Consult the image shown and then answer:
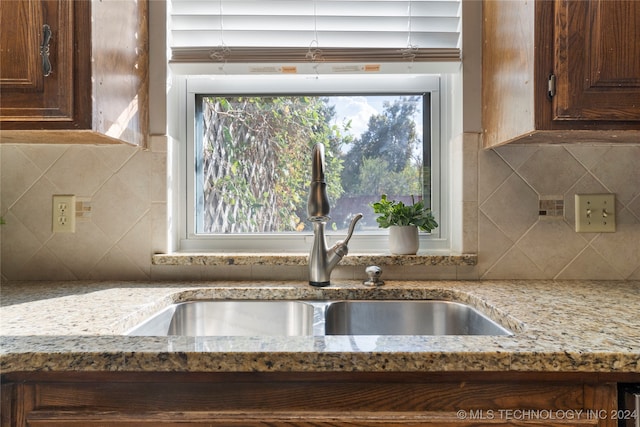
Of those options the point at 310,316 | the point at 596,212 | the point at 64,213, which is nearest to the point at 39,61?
the point at 64,213

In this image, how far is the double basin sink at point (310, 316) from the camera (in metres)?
1.10

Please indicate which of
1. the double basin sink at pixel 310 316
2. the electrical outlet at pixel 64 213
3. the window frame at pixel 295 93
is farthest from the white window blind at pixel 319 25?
the double basin sink at pixel 310 316

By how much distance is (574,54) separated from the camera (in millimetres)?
905

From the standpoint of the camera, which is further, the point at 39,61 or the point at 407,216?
the point at 407,216

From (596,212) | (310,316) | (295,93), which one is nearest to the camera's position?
(310,316)

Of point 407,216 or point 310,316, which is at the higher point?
point 407,216

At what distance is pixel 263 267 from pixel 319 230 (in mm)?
245

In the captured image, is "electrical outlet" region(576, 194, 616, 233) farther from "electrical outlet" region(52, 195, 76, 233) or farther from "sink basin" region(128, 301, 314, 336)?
"electrical outlet" region(52, 195, 76, 233)

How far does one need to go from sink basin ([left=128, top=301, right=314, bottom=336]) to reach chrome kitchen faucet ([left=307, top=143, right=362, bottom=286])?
→ 0.10 metres

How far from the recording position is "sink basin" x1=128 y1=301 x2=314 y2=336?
3.61 ft

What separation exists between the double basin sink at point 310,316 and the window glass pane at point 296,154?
37cm

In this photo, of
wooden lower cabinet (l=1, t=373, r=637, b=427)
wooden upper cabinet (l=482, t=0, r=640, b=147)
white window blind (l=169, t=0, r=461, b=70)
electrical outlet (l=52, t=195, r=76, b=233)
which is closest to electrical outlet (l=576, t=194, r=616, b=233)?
wooden upper cabinet (l=482, t=0, r=640, b=147)

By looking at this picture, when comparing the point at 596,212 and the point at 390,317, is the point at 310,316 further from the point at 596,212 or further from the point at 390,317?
the point at 596,212

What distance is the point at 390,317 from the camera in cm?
112
